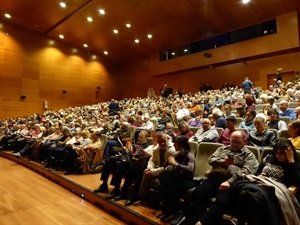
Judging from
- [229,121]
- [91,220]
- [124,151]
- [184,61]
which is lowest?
[91,220]

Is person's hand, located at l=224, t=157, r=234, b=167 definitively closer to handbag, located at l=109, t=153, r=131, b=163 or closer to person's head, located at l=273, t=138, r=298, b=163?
person's head, located at l=273, t=138, r=298, b=163

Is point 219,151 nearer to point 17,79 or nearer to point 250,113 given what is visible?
point 250,113

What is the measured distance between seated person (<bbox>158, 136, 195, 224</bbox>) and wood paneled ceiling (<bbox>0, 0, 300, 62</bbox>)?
21.2 feet

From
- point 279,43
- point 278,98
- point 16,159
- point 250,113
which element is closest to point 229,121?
point 250,113

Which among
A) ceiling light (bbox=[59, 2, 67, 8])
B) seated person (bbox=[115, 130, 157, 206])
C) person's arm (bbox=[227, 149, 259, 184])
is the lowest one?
seated person (bbox=[115, 130, 157, 206])

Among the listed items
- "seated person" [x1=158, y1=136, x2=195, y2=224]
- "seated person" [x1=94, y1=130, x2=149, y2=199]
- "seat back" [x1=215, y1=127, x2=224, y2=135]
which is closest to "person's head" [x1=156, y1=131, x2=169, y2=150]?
"seated person" [x1=158, y1=136, x2=195, y2=224]

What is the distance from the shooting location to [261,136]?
2.33m

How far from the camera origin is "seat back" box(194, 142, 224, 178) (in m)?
2.19

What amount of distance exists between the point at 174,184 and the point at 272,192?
30.6 inches

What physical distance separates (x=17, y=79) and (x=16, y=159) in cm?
650

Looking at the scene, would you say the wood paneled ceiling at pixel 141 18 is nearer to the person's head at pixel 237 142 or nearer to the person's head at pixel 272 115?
the person's head at pixel 272 115

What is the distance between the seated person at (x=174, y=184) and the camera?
2.01 m

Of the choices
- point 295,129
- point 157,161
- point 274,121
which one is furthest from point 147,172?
point 274,121

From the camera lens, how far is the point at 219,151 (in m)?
2.02
